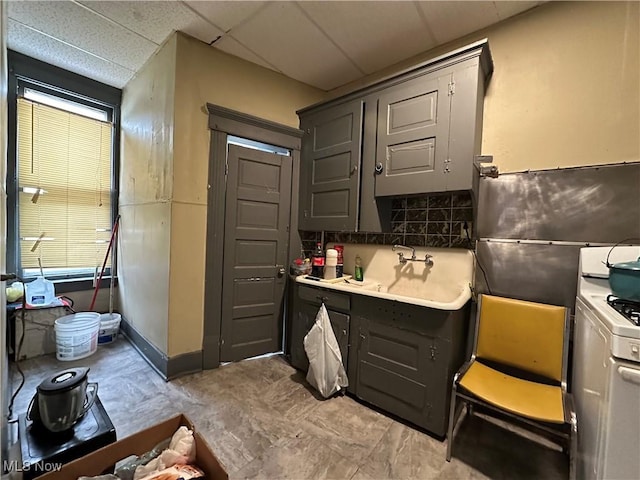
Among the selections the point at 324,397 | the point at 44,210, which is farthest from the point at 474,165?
the point at 44,210

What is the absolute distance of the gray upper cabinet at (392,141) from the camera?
6.03ft

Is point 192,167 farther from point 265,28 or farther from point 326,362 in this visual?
point 326,362

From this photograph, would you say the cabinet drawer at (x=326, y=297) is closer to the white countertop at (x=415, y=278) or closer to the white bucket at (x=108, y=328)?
the white countertop at (x=415, y=278)

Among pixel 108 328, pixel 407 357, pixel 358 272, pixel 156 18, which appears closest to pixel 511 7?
pixel 358 272

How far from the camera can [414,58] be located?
8.05 feet

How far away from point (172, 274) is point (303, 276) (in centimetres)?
114

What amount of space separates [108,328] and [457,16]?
4.38 meters

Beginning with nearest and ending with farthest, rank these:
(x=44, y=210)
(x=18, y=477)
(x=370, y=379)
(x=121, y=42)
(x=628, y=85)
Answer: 1. (x=18, y=477)
2. (x=628, y=85)
3. (x=370, y=379)
4. (x=121, y=42)
5. (x=44, y=210)

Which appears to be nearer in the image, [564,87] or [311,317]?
[564,87]

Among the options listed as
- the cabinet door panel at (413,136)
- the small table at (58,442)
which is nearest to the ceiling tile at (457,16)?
Result: the cabinet door panel at (413,136)

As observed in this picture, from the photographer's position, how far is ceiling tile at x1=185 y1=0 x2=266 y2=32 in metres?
1.98

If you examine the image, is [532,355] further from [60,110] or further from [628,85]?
[60,110]

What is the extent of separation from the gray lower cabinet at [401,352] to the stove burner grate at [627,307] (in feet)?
2.30

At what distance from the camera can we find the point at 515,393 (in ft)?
4.93
